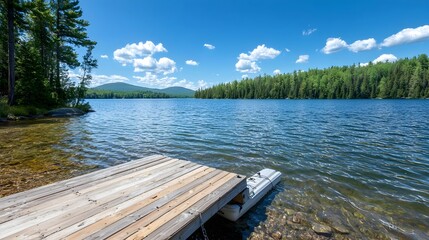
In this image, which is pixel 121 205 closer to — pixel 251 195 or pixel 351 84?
pixel 251 195

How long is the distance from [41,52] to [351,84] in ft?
380

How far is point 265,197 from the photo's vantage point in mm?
5852

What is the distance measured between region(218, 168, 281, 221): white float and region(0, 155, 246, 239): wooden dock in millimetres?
355

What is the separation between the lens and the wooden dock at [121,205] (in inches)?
114

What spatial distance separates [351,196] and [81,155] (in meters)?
10.8

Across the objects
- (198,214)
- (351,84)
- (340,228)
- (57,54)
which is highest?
(57,54)

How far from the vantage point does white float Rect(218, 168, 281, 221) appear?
467 centimetres

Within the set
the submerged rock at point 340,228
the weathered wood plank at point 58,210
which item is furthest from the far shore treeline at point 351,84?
the weathered wood plank at point 58,210

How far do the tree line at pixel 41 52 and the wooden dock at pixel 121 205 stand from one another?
Result: 24.3m

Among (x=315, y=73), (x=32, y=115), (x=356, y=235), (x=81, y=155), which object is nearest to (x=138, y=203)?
(x=356, y=235)

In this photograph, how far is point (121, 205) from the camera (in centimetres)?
358

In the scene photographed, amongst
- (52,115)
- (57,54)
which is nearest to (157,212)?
(52,115)

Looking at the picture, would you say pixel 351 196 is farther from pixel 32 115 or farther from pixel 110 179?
pixel 32 115

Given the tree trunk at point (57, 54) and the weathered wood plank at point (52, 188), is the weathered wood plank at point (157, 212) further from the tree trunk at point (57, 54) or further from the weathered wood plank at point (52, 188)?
the tree trunk at point (57, 54)
